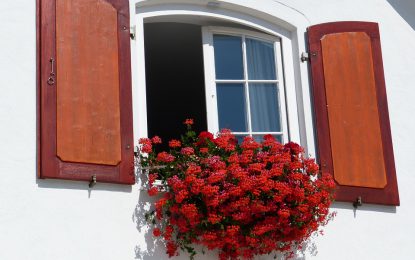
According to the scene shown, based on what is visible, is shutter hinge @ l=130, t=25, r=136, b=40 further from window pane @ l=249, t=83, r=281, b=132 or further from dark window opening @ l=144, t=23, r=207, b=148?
dark window opening @ l=144, t=23, r=207, b=148

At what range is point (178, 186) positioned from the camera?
290 inches

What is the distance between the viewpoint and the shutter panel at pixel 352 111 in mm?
8180

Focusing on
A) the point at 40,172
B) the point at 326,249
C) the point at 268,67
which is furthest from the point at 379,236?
the point at 40,172

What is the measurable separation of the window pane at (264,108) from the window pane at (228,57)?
165 mm

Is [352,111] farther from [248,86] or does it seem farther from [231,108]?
[231,108]

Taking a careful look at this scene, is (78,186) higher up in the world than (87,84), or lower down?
lower down

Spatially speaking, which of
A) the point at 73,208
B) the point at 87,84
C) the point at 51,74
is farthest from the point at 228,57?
the point at 73,208

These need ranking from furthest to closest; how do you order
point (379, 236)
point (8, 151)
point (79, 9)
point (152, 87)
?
point (152, 87)
point (379, 236)
point (79, 9)
point (8, 151)

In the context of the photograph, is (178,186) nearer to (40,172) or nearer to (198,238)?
(198,238)

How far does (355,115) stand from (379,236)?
91cm

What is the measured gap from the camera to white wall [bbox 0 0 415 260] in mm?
7137

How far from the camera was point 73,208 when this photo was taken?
730 centimetres

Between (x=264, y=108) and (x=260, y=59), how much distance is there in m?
0.39

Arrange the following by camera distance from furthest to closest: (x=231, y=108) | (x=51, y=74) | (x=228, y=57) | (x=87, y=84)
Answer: (x=228, y=57) < (x=231, y=108) < (x=87, y=84) < (x=51, y=74)
